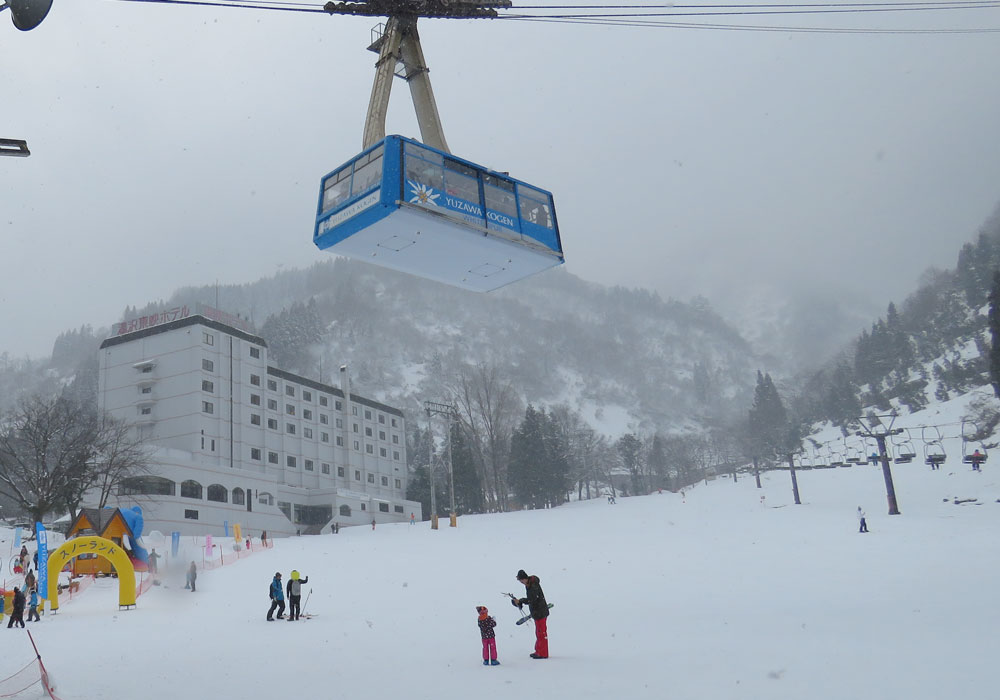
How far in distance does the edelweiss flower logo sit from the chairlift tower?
1.88 metres

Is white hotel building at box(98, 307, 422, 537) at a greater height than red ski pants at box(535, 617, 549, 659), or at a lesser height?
greater

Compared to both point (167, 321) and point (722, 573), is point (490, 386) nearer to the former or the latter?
point (167, 321)

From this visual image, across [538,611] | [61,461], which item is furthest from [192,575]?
[61,461]

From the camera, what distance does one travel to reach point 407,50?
19.3m

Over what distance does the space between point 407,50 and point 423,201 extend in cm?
479

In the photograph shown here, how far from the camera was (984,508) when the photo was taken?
4362 centimetres

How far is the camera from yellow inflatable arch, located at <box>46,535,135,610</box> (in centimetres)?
2406

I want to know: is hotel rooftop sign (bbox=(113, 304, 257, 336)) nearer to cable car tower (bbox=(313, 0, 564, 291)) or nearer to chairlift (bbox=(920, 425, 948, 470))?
cable car tower (bbox=(313, 0, 564, 291))

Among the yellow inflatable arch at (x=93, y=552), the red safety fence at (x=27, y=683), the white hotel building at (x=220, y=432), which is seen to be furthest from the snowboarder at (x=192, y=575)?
the white hotel building at (x=220, y=432)

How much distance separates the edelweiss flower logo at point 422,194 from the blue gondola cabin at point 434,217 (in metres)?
0.02

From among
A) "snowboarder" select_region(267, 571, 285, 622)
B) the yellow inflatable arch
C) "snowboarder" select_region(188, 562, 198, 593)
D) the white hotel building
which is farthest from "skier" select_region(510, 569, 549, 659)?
the white hotel building

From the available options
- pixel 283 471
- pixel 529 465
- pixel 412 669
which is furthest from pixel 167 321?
pixel 412 669

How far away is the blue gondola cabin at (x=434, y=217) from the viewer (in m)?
16.8

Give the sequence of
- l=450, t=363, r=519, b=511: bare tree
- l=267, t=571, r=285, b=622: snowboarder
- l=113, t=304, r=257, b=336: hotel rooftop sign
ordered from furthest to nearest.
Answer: l=113, t=304, r=257, b=336: hotel rooftop sign → l=450, t=363, r=519, b=511: bare tree → l=267, t=571, r=285, b=622: snowboarder
